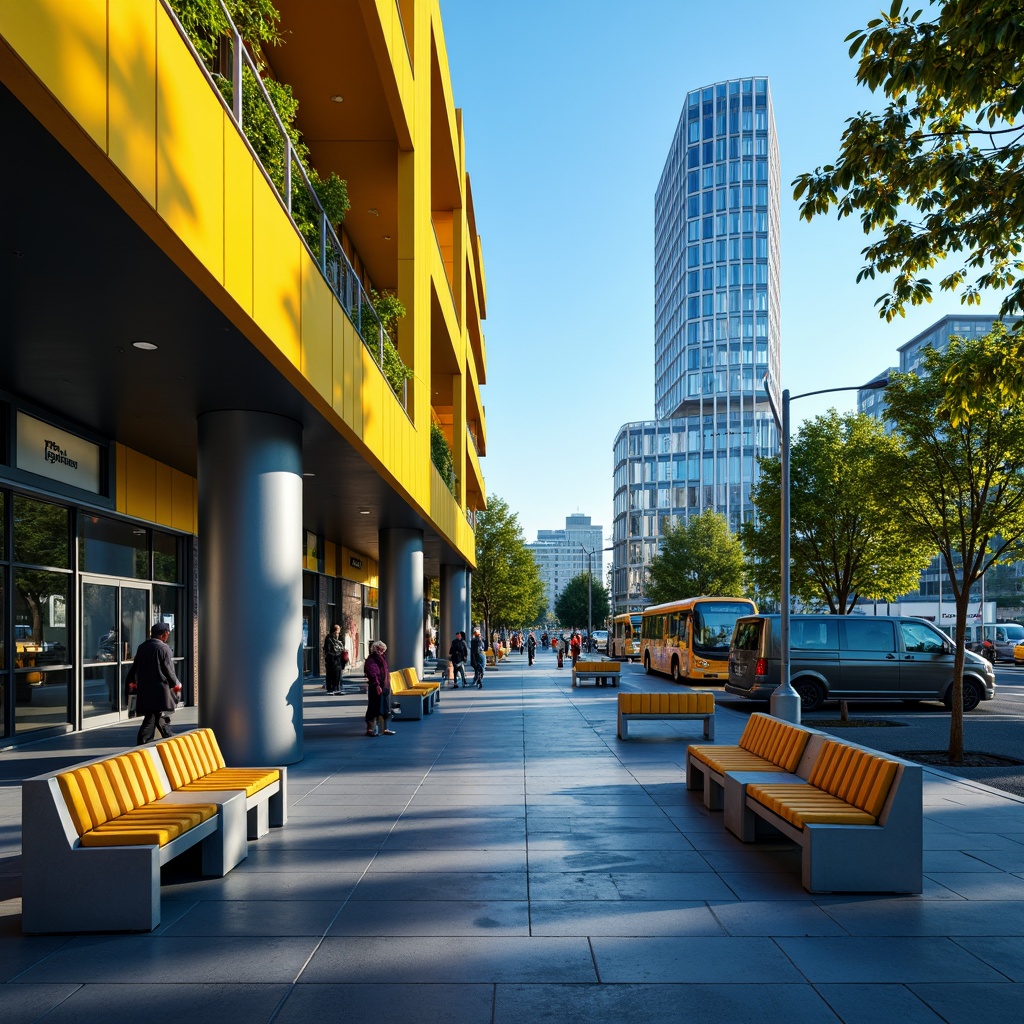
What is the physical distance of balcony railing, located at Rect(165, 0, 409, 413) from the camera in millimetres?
8117

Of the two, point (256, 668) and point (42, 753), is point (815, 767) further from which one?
point (42, 753)

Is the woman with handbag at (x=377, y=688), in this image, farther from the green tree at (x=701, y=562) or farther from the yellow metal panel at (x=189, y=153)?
the green tree at (x=701, y=562)

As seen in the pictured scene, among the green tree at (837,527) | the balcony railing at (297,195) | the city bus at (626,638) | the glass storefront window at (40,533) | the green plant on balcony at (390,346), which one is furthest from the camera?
the city bus at (626,638)

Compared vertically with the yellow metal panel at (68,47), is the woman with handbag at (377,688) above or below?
below

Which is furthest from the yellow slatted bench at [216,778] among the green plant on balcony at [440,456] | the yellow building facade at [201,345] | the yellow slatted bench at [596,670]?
the yellow slatted bench at [596,670]

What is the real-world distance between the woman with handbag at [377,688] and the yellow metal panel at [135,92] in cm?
1032

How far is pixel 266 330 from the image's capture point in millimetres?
8523

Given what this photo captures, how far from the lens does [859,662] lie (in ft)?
67.7

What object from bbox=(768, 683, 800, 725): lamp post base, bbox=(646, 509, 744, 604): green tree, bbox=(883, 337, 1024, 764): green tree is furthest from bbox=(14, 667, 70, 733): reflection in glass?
bbox=(646, 509, 744, 604): green tree

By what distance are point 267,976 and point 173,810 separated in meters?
1.90

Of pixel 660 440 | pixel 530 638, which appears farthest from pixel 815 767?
pixel 660 440

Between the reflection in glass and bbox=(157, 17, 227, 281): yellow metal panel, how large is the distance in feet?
28.3

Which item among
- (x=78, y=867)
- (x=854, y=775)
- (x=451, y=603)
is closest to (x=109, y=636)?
(x=78, y=867)

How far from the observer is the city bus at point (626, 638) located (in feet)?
173
